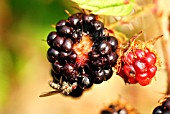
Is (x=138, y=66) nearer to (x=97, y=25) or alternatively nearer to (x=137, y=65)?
(x=137, y=65)

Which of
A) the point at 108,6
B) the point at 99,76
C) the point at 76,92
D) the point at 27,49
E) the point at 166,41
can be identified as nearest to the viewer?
the point at 99,76

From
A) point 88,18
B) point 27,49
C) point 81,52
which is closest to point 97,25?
point 88,18

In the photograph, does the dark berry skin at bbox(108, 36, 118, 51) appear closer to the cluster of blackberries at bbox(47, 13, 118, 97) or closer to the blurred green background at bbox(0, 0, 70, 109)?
the cluster of blackberries at bbox(47, 13, 118, 97)

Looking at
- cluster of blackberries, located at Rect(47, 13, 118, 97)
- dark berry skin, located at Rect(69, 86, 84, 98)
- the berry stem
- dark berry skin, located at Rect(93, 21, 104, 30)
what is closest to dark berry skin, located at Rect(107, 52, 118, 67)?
cluster of blackberries, located at Rect(47, 13, 118, 97)

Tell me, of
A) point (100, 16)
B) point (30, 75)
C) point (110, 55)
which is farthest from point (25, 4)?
point (110, 55)

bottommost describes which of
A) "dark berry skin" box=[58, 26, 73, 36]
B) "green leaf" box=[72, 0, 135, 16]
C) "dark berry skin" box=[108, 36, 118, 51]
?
"dark berry skin" box=[108, 36, 118, 51]

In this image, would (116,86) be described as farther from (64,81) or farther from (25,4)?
(64,81)
